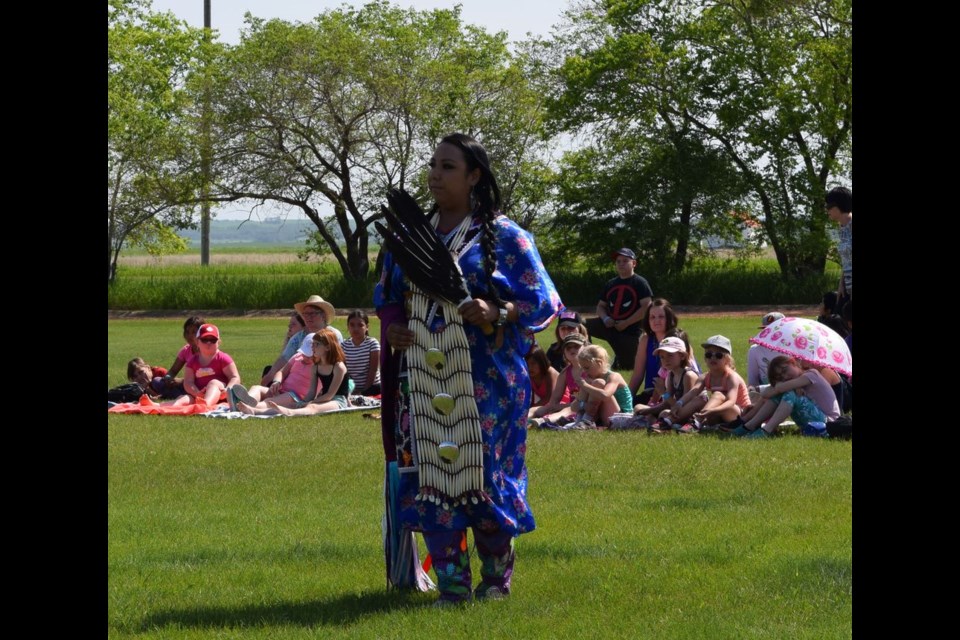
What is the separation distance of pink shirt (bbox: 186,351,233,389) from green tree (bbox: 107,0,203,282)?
2508 centimetres

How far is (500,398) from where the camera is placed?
5871 millimetres

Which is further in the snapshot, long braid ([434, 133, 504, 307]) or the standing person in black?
the standing person in black

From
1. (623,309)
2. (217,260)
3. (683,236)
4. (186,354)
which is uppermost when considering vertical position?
(217,260)

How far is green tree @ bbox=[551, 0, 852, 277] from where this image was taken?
4144 centimetres

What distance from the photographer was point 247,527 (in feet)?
25.5

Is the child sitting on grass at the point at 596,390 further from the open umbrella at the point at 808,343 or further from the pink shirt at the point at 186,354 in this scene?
the pink shirt at the point at 186,354

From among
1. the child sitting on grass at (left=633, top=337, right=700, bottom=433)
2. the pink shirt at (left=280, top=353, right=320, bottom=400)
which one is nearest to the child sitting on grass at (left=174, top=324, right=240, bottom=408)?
the pink shirt at (left=280, top=353, right=320, bottom=400)

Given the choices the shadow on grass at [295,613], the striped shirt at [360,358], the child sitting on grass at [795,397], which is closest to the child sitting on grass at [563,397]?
the child sitting on grass at [795,397]

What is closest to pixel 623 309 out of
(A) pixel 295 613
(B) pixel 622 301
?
(B) pixel 622 301

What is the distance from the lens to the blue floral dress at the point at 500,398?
5.78 metres

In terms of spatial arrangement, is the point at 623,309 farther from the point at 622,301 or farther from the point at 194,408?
the point at 194,408

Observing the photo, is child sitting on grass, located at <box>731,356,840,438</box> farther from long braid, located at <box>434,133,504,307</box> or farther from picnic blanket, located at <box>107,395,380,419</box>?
long braid, located at <box>434,133,504,307</box>

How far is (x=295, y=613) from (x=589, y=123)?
127 feet

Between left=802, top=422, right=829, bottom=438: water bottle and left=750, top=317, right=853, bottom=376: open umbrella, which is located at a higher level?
left=750, top=317, right=853, bottom=376: open umbrella
